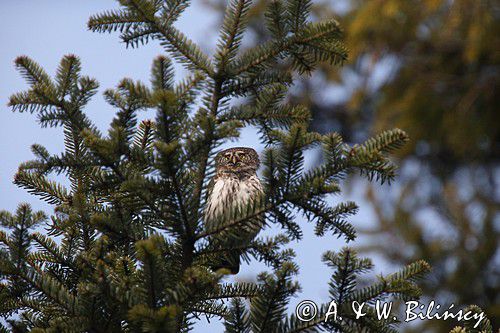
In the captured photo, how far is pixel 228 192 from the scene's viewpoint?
3199 mm

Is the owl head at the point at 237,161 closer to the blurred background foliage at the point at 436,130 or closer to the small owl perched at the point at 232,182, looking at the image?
the small owl perched at the point at 232,182

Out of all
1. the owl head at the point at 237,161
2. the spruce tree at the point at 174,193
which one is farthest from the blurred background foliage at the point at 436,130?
the spruce tree at the point at 174,193

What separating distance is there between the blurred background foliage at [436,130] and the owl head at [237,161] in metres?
2.82

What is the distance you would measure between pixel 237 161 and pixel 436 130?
14.0 feet

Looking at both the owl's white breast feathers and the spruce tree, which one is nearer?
the spruce tree

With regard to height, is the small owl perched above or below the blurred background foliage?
below

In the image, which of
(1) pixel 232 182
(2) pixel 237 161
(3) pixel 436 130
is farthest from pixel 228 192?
(3) pixel 436 130

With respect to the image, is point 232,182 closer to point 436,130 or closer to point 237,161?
point 237,161

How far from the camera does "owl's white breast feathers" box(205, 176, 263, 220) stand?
10.2 ft

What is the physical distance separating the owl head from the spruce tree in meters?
1.02

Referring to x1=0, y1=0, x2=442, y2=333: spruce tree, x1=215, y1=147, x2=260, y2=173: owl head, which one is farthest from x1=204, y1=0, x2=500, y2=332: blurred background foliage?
x1=0, y1=0, x2=442, y2=333: spruce tree

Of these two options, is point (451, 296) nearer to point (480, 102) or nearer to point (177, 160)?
→ point (480, 102)

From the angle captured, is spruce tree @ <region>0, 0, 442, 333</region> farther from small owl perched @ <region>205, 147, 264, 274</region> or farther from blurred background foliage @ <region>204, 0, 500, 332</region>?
blurred background foliage @ <region>204, 0, 500, 332</region>

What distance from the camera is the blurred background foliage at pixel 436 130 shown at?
22.1 ft
